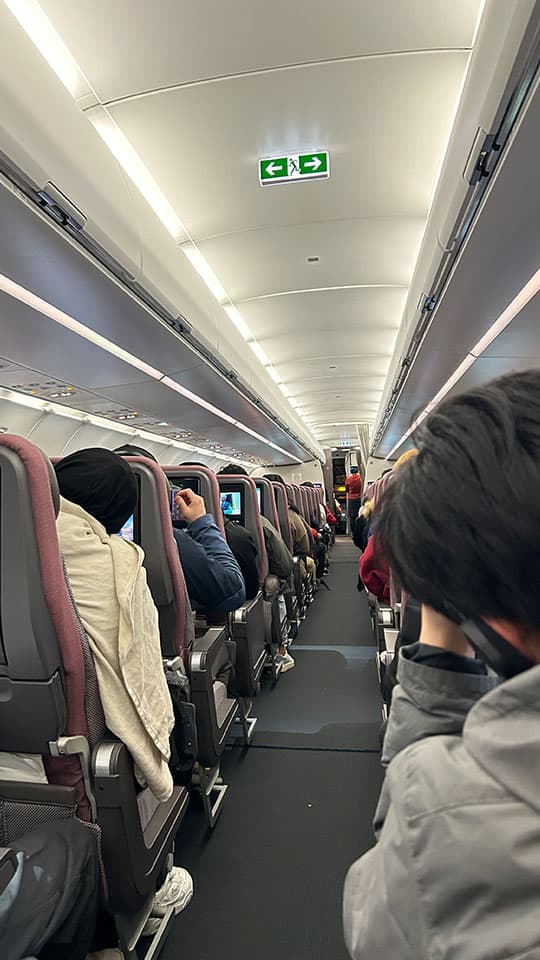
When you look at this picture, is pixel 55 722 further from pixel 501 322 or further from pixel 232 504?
pixel 501 322

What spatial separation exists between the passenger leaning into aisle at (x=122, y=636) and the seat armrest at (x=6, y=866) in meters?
0.42

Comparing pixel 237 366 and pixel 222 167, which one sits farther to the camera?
pixel 237 366

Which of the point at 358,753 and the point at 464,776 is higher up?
the point at 464,776

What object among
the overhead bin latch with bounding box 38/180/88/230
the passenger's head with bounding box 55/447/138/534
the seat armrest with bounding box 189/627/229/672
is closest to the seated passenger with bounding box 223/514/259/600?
the seat armrest with bounding box 189/627/229/672

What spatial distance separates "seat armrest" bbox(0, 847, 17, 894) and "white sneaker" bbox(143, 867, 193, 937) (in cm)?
114

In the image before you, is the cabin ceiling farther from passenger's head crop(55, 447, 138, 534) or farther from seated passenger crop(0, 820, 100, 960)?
seated passenger crop(0, 820, 100, 960)

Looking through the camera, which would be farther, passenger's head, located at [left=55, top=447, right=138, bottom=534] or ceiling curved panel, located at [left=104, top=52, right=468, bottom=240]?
ceiling curved panel, located at [left=104, top=52, right=468, bottom=240]

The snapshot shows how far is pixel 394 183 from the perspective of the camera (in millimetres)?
5090

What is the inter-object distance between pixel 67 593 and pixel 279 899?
175 cm

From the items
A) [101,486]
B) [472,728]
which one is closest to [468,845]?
[472,728]

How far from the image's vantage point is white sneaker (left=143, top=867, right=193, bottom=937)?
1.94 m

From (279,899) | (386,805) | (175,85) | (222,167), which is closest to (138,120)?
(175,85)

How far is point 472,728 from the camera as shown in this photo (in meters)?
0.56

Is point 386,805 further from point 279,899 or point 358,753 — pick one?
point 358,753
